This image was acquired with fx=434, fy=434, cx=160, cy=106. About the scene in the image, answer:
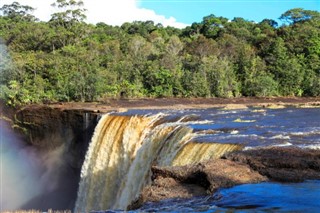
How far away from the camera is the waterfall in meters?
11.5

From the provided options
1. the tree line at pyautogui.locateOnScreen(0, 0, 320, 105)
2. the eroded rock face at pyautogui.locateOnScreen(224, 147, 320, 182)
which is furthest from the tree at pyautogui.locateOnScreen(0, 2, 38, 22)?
the eroded rock face at pyautogui.locateOnScreen(224, 147, 320, 182)

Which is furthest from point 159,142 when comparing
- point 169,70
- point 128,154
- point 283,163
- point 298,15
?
point 298,15

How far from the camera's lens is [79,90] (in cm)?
2905

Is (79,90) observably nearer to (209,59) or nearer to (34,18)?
(209,59)

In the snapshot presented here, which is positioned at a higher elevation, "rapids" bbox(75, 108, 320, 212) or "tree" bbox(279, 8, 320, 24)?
"tree" bbox(279, 8, 320, 24)

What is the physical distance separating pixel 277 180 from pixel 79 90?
912 inches

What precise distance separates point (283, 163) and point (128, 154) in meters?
8.63

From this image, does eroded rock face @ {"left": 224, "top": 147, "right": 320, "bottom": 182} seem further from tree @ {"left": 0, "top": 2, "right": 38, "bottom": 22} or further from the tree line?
tree @ {"left": 0, "top": 2, "right": 38, "bottom": 22}

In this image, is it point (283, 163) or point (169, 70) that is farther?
point (169, 70)

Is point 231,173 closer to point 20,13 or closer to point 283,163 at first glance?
point 283,163

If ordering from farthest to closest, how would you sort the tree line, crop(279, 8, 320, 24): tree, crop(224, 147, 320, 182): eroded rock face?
crop(279, 8, 320, 24): tree, the tree line, crop(224, 147, 320, 182): eroded rock face

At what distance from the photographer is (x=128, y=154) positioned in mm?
15602

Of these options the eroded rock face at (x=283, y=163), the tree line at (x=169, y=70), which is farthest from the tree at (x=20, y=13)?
the eroded rock face at (x=283, y=163)

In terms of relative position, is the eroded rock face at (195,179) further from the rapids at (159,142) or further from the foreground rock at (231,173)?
the rapids at (159,142)
